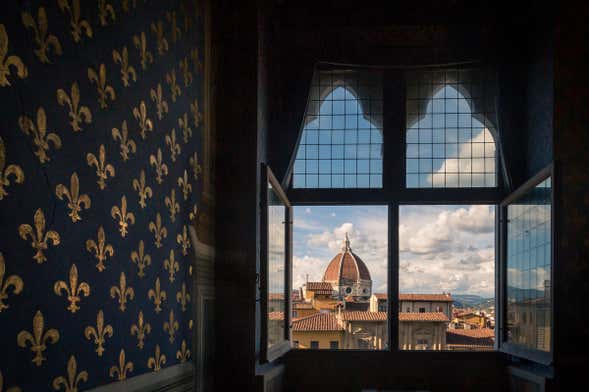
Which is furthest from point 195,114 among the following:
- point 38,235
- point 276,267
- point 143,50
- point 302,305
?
point 302,305

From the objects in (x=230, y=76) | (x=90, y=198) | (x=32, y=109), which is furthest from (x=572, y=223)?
(x=32, y=109)

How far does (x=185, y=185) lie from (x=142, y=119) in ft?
2.34

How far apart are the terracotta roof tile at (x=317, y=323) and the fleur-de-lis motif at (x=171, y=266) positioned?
244 cm

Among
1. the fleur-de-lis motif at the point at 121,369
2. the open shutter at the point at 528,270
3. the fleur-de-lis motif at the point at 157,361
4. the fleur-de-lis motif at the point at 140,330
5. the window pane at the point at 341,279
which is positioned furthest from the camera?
the window pane at the point at 341,279

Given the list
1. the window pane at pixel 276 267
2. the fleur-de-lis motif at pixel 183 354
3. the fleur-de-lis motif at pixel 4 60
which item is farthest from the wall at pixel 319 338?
the fleur-de-lis motif at pixel 4 60

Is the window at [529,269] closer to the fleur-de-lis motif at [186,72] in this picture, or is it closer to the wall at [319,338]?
the wall at [319,338]

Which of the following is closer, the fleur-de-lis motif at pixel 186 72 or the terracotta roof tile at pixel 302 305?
the fleur-de-lis motif at pixel 186 72

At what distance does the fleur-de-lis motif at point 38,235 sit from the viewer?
174 centimetres

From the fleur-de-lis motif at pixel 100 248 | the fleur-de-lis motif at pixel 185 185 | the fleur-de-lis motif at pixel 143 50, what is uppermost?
the fleur-de-lis motif at pixel 143 50

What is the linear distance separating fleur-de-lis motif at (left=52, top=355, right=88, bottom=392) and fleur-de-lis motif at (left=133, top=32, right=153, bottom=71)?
121 cm

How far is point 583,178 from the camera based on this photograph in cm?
434

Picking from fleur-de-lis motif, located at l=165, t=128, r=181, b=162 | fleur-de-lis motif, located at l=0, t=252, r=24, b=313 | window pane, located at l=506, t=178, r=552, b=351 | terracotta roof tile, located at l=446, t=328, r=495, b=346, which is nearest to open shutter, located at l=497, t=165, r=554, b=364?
window pane, located at l=506, t=178, r=552, b=351

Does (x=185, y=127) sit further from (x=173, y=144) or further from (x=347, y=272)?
(x=347, y=272)

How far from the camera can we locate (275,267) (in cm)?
460
